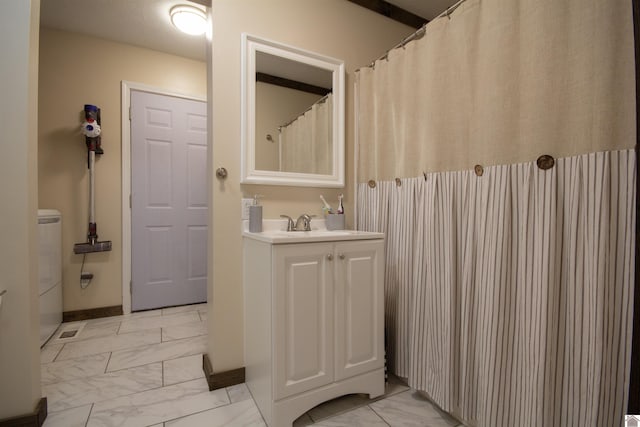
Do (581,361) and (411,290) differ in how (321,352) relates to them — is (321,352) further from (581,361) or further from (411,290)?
(581,361)

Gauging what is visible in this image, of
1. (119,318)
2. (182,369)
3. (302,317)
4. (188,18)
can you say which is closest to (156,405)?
(182,369)

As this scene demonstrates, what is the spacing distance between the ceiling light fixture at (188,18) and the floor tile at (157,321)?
7.99ft

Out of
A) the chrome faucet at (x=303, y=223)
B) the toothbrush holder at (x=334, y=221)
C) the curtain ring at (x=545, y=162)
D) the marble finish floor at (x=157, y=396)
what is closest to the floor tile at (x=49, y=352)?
the marble finish floor at (x=157, y=396)

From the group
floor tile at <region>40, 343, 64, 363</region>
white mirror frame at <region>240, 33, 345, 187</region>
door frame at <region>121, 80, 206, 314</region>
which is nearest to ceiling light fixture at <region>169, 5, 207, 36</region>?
door frame at <region>121, 80, 206, 314</region>

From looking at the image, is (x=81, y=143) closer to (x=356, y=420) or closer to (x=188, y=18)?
(x=188, y=18)

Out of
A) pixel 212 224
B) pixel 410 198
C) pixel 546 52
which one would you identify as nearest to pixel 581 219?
pixel 546 52

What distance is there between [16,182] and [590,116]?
2121 mm

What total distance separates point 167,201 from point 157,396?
1.82 metres

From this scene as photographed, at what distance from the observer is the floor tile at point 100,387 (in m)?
1.41

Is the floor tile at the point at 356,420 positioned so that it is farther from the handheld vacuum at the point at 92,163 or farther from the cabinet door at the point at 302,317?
the handheld vacuum at the point at 92,163

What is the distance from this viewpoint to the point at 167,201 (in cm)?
277

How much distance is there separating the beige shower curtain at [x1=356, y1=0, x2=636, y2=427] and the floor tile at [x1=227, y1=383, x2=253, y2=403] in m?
0.83

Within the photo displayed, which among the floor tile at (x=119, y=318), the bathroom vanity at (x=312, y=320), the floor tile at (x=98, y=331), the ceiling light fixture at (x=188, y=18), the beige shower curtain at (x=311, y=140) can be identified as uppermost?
the ceiling light fixture at (x=188, y=18)

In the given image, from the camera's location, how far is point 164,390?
1505mm
